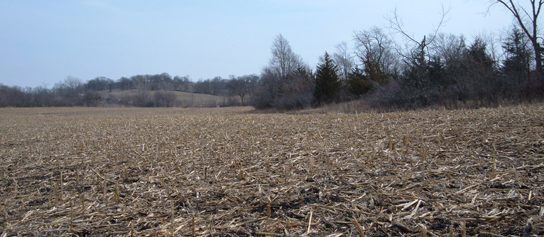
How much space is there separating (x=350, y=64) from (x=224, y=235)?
57276 millimetres

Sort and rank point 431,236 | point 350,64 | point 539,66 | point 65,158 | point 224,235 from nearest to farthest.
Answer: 1. point 431,236
2. point 224,235
3. point 65,158
4. point 539,66
5. point 350,64

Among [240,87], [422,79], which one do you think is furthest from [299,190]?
[240,87]

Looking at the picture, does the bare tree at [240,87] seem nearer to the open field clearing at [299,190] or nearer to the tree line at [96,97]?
the tree line at [96,97]

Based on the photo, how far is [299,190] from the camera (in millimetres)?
4191

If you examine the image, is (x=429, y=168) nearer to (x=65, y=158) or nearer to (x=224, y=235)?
(x=224, y=235)

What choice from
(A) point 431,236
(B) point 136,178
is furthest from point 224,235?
(B) point 136,178

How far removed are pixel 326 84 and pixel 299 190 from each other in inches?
1067

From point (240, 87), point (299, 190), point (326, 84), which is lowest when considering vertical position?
point (299, 190)

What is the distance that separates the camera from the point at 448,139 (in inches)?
266

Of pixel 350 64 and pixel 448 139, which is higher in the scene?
pixel 350 64

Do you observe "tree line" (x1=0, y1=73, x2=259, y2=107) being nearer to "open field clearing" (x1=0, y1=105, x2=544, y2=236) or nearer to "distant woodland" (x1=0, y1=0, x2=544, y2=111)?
"distant woodland" (x1=0, y1=0, x2=544, y2=111)

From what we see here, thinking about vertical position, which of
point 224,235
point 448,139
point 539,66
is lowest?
point 224,235

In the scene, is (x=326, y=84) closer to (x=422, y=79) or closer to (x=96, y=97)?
(x=422, y=79)

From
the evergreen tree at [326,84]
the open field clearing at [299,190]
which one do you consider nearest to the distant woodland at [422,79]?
the evergreen tree at [326,84]
